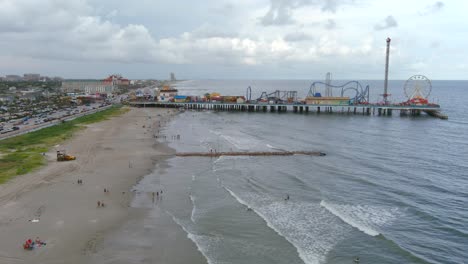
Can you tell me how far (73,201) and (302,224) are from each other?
744 inches

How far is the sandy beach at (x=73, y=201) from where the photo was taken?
24.2 meters

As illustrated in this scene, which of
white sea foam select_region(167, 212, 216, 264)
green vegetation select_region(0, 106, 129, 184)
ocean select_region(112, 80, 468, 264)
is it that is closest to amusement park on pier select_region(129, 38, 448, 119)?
ocean select_region(112, 80, 468, 264)

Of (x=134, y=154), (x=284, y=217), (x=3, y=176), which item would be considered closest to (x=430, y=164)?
(x=284, y=217)

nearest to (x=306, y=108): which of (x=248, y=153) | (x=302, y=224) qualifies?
(x=248, y=153)

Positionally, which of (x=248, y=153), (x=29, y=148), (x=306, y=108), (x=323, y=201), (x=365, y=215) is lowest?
(x=365, y=215)

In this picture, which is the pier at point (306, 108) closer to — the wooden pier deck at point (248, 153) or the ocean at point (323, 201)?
the ocean at point (323, 201)

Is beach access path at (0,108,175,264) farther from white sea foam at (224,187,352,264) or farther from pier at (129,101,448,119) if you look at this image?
pier at (129,101,448,119)

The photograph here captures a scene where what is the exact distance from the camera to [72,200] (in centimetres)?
3312

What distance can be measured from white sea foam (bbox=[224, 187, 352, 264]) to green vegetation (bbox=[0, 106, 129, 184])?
23261mm

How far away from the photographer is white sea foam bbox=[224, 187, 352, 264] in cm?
2502

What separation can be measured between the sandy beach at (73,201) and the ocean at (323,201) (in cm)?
257

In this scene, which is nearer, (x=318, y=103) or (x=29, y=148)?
(x=29, y=148)

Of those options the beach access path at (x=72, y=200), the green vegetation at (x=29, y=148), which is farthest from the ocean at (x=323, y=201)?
the green vegetation at (x=29, y=148)

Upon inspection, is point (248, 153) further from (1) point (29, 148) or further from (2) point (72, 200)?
(1) point (29, 148)
